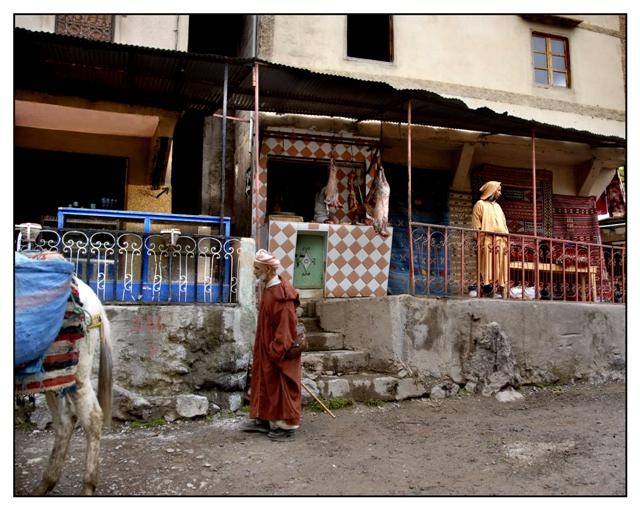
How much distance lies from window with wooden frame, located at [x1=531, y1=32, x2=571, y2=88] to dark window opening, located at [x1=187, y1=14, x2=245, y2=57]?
18.7 ft

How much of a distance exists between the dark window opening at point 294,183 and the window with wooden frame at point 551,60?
4781 millimetres

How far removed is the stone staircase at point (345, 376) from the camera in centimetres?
619

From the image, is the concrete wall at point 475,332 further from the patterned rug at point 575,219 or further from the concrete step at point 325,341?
the patterned rug at point 575,219

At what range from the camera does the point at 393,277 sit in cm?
961

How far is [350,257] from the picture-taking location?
8.29 meters

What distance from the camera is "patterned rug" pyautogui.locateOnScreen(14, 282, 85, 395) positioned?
11.4ft

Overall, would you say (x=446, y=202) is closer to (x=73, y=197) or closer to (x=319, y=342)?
(x=319, y=342)

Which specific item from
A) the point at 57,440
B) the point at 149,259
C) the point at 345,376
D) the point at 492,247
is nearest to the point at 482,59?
the point at 492,247

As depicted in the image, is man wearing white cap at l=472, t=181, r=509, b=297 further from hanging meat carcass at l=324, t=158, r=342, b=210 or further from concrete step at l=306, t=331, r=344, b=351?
concrete step at l=306, t=331, r=344, b=351

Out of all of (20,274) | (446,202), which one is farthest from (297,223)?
(20,274)

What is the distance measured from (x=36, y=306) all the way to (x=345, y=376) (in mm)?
3848

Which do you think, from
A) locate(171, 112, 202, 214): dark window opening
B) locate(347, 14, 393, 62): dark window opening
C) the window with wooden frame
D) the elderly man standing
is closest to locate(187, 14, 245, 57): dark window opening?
locate(171, 112, 202, 214): dark window opening

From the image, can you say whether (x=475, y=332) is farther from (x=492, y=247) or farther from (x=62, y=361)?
(x=62, y=361)

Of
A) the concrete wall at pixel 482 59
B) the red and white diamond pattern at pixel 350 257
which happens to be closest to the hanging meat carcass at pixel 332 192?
the red and white diamond pattern at pixel 350 257
